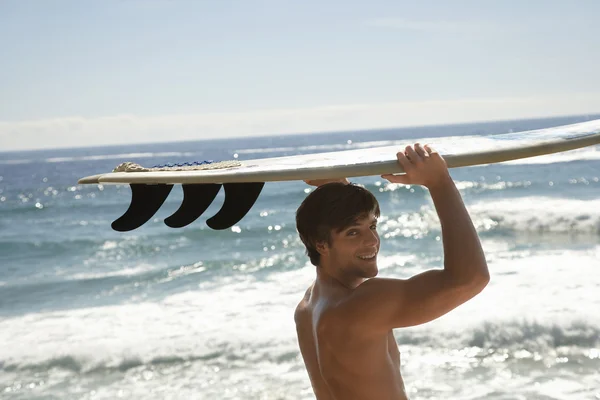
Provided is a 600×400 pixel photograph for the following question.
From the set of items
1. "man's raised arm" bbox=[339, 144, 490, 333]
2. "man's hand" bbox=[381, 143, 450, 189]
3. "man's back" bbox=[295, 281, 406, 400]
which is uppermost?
"man's hand" bbox=[381, 143, 450, 189]

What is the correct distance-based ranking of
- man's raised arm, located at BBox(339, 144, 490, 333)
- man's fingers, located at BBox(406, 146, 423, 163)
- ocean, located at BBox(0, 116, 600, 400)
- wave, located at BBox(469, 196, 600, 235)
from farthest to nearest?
Result: wave, located at BBox(469, 196, 600, 235) < ocean, located at BBox(0, 116, 600, 400) < man's fingers, located at BBox(406, 146, 423, 163) < man's raised arm, located at BBox(339, 144, 490, 333)

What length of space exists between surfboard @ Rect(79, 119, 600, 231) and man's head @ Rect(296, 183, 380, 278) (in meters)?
0.09

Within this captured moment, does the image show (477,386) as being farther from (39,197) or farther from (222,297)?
(39,197)

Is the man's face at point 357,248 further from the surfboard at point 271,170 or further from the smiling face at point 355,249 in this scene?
the surfboard at point 271,170

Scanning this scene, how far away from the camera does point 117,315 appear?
1138 cm

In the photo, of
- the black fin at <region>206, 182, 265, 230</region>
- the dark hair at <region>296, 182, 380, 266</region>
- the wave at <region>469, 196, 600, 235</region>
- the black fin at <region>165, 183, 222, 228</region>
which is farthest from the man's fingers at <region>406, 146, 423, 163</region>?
the wave at <region>469, 196, 600, 235</region>

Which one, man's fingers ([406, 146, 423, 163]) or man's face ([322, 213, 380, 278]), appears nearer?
man's fingers ([406, 146, 423, 163])

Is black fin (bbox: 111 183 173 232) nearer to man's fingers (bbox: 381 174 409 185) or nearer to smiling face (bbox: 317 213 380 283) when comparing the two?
smiling face (bbox: 317 213 380 283)

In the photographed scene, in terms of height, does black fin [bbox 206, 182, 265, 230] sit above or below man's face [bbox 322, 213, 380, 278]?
above

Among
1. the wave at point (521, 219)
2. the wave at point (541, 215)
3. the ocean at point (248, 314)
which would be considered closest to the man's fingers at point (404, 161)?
the ocean at point (248, 314)

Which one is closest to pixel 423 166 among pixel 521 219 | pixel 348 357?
pixel 348 357

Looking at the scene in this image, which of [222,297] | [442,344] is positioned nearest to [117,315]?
[222,297]

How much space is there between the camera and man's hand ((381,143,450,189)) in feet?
6.30

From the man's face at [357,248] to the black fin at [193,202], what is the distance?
0.49 m
